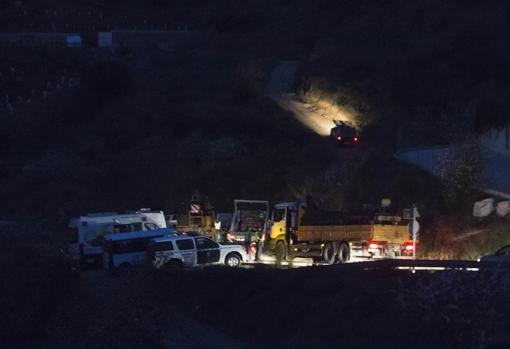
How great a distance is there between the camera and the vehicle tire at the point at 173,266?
39406mm

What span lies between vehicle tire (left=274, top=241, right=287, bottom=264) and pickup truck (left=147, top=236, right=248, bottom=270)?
1.20 metres

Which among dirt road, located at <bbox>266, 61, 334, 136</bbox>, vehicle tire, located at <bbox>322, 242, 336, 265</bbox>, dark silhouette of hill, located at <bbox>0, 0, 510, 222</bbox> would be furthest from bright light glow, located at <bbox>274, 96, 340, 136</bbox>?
vehicle tire, located at <bbox>322, 242, 336, 265</bbox>

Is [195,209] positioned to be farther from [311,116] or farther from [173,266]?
[311,116]

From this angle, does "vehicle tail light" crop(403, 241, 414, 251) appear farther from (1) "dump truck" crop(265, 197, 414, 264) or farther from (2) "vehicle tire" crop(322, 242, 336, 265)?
(2) "vehicle tire" crop(322, 242, 336, 265)

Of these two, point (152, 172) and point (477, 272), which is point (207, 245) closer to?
point (477, 272)

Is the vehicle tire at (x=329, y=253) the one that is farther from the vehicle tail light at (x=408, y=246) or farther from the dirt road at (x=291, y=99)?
the dirt road at (x=291, y=99)

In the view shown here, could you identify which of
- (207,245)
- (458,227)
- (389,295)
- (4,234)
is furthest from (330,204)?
(389,295)

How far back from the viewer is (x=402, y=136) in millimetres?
72000

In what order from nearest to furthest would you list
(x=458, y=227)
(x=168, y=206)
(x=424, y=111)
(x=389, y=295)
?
1. (x=389, y=295)
2. (x=458, y=227)
3. (x=168, y=206)
4. (x=424, y=111)

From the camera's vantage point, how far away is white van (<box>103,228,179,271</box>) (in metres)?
44.7

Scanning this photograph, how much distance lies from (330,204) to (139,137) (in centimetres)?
2639

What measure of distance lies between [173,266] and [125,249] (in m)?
5.04

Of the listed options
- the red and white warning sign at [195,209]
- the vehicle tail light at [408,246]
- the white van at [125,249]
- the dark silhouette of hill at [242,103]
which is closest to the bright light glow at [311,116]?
the dark silhouette of hill at [242,103]

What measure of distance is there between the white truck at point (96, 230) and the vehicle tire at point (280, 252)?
7.21 meters
